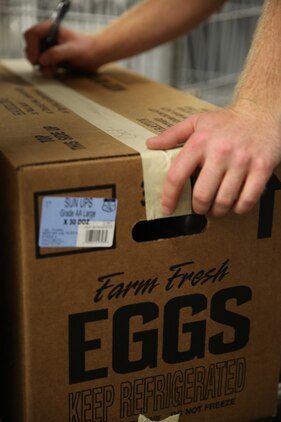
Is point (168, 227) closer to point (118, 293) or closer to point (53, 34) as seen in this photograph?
point (118, 293)

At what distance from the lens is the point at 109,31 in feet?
4.06

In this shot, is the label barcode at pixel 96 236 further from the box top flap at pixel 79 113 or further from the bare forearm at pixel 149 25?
the bare forearm at pixel 149 25

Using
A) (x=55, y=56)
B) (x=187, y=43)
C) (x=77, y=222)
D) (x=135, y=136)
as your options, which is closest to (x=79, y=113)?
(x=135, y=136)

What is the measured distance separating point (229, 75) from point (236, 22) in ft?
0.61

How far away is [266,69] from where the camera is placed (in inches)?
28.5

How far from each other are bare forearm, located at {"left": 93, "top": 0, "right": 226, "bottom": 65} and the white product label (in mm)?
603

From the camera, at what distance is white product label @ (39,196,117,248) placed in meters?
0.65

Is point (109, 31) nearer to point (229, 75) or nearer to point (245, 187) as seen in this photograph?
point (245, 187)

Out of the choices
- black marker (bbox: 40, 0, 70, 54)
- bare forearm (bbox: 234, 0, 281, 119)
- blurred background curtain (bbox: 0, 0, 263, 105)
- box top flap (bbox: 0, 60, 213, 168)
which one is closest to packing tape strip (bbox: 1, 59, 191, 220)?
box top flap (bbox: 0, 60, 213, 168)

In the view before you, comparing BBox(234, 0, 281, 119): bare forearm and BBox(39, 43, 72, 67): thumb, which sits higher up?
BBox(234, 0, 281, 119): bare forearm

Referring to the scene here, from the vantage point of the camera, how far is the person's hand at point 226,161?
669mm

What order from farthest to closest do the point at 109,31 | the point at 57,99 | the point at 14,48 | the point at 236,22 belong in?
1. the point at 236,22
2. the point at 14,48
3. the point at 109,31
4. the point at 57,99

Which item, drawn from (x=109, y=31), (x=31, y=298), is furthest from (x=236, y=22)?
(x=31, y=298)

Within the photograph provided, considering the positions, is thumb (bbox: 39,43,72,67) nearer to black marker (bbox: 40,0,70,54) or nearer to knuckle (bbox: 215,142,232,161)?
black marker (bbox: 40,0,70,54)
